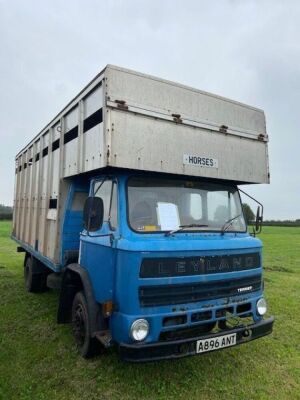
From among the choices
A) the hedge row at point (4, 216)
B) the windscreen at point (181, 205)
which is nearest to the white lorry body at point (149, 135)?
the windscreen at point (181, 205)

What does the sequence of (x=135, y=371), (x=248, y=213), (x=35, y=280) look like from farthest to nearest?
(x=35, y=280) < (x=248, y=213) < (x=135, y=371)

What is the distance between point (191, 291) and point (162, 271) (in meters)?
0.45

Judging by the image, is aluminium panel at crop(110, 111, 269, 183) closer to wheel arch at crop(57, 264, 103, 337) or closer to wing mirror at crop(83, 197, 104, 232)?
wing mirror at crop(83, 197, 104, 232)

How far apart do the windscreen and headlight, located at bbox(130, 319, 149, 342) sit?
101cm

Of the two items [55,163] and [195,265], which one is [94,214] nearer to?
[195,265]

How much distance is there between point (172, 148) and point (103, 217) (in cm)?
124

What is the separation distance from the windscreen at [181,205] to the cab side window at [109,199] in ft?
0.66

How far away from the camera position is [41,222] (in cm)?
677

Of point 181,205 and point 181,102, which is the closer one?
point 181,205

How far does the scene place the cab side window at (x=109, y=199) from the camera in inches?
167

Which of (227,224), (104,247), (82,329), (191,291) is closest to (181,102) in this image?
(227,224)

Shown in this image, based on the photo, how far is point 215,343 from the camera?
3865 mm

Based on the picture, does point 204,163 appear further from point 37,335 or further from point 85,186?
point 37,335

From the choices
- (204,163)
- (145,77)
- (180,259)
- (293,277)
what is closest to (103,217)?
(180,259)
